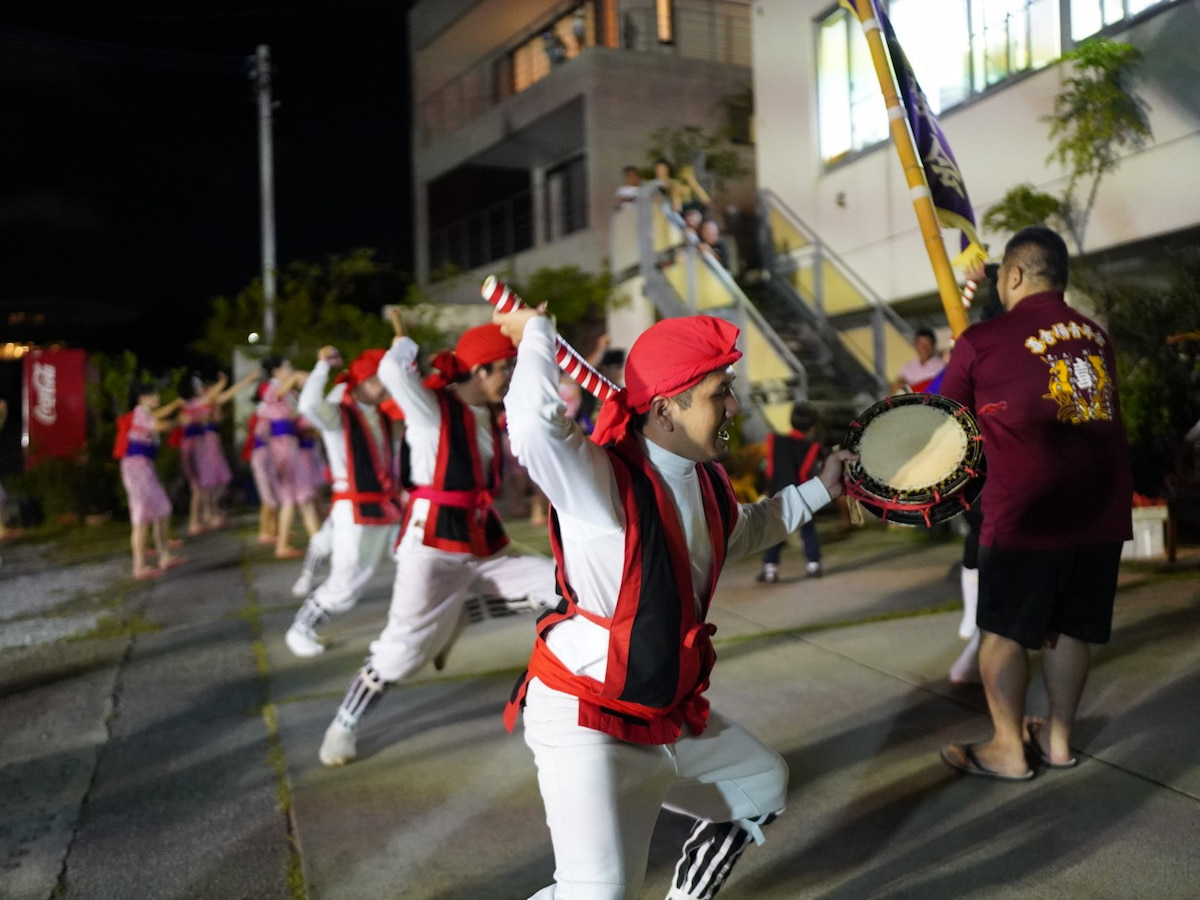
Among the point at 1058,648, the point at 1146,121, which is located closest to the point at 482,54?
the point at 1146,121

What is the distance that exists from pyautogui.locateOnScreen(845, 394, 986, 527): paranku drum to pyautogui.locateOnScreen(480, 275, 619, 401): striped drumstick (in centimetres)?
78

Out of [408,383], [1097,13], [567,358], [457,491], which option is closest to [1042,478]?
[567,358]

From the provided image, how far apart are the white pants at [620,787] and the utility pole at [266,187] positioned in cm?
1773

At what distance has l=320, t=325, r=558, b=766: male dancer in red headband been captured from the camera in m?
3.99

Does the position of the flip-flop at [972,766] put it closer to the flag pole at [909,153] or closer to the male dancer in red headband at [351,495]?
the flag pole at [909,153]

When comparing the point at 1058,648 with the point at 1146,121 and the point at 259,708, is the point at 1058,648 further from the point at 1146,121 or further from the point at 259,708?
the point at 1146,121

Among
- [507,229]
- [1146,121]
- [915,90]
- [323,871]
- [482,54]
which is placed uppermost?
[482,54]

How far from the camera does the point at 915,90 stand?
3.75m

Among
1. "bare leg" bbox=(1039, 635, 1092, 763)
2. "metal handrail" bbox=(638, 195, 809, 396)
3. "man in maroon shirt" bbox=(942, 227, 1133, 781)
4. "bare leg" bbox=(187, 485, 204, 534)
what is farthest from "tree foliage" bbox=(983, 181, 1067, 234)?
"bare leg" bbox=(187, 485, 204, 534)

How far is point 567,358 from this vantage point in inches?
84.8

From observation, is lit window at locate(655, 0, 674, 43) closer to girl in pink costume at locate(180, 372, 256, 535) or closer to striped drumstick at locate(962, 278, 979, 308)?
girl in pink costume at locate(180, 372, 256, 535)

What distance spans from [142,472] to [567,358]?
8233 millimetres

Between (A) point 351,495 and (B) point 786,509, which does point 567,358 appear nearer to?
(B) point 786,509

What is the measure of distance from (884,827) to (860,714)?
109cm
